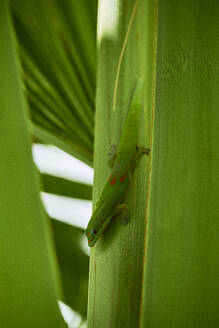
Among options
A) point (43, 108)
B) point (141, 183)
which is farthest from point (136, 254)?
point (43, 108)

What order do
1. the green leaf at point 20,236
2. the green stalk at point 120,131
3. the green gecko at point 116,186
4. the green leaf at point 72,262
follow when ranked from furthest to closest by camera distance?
the green leaf at point 72,262
the green gecko at point 116,186
the green stalk at point 120,131
the green leaf at point 20,236

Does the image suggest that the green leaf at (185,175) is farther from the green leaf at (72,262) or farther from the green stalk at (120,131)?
the green leaf at (72,262)

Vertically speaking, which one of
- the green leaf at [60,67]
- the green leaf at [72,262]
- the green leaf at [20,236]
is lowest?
the green leaf at [72,262]

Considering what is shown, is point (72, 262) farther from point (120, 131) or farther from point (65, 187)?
point (120, 131)

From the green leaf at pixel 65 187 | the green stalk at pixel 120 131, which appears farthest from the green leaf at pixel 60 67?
the green stalk at pixel 120 131

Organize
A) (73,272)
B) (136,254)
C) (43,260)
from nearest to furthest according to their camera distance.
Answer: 1. (43,260)
2. (136,254)
3. (73,272)

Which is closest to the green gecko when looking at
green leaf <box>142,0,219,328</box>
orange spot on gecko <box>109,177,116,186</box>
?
orange spot on gecko <box>109,177,116,186</box>

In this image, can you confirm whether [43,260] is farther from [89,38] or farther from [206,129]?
[89,38]
